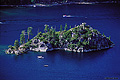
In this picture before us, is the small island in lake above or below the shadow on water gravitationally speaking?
above

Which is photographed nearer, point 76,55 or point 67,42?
point 76,55

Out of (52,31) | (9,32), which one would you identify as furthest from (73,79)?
(9,32)

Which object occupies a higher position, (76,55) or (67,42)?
(67,42)

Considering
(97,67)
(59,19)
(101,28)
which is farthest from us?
(59,19)

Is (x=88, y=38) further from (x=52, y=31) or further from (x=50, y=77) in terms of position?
(x=50, y=77)

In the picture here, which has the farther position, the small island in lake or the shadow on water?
the small island in lake

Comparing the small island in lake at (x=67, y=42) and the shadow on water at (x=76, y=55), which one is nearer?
the shadow on water at (x=76, y=55)

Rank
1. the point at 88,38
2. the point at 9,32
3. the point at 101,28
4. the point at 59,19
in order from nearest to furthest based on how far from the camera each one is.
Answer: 1. the point at 88,38
2. the point at 9,32
3. the point at 101,28
4. the point at 59,19

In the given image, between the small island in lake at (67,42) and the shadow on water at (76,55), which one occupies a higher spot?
the small island in lake at (67,42)

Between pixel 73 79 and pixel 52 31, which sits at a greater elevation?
pixel 52 31

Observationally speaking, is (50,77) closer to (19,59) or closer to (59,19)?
(19,59)

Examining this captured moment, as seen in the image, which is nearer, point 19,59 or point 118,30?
point 19,59
